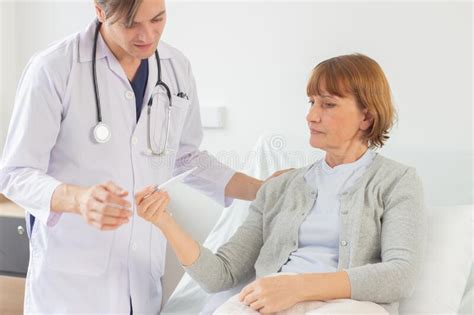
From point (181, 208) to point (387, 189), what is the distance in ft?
3.58

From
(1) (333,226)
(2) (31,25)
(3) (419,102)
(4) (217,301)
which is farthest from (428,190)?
(2) (31,25)

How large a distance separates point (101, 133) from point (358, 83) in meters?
Result: 0.60

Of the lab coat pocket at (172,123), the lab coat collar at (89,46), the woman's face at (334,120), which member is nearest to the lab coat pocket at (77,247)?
the lab coat pocket at (172,123)

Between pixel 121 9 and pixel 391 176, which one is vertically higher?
pixel 121 9

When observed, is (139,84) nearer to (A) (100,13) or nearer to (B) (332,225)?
(A) (100,13)

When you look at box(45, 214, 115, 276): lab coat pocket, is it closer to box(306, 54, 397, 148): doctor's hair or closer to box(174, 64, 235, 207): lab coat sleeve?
box(174, 64, 235, 207): lab coat sleeve

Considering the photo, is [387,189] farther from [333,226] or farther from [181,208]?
[181,208]

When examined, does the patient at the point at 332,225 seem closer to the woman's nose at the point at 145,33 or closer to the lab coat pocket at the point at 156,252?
the lab coat pocket at the point at 156,252

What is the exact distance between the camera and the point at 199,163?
1.86 meters

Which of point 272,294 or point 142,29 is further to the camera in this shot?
point 142,29

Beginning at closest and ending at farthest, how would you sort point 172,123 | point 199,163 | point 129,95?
point 129,95, point 172,123, point 199,163

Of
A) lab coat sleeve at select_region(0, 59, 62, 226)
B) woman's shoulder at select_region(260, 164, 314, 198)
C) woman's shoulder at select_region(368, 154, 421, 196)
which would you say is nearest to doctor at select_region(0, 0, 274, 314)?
lab coat sleeve at select_region(0, 59, 62, 226)

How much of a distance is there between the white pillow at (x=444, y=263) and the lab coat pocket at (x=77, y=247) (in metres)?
0.70

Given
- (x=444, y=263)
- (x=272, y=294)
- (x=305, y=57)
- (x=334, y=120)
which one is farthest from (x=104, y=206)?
(x=305, y=57)
